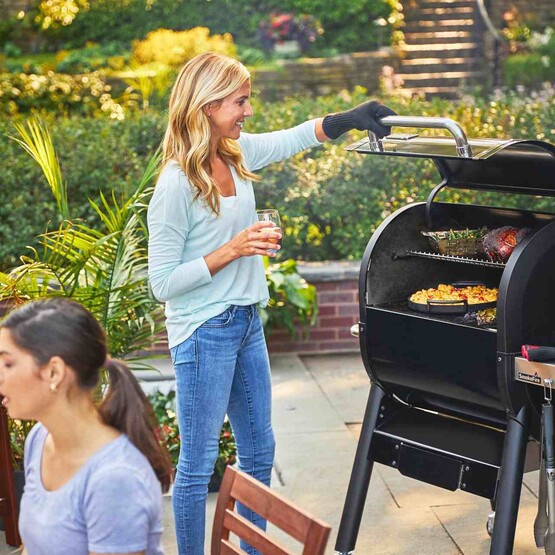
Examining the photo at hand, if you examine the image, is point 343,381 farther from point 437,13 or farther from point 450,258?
point 437,13

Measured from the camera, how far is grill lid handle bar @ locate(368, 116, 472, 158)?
327cm

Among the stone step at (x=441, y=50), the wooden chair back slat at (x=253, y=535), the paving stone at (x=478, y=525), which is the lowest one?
the paving stone at (x=478, y=525)

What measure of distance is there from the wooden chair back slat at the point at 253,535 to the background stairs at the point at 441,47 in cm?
1161

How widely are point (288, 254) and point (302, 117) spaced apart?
106 cm

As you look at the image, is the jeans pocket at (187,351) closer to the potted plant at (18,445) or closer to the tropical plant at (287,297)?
the potted plant at (18,445)

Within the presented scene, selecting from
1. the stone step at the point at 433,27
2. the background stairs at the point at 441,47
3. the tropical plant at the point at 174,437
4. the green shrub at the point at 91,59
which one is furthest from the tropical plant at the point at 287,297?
the stone step at the point at 433,27

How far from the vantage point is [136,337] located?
467 centimetres

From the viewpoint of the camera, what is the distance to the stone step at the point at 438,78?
14.2 m

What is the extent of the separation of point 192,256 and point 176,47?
1017cm

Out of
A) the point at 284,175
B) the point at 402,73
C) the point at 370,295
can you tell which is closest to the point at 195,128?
the point at 370,295

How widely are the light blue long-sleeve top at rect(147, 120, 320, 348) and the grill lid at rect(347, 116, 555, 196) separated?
20.6 inches

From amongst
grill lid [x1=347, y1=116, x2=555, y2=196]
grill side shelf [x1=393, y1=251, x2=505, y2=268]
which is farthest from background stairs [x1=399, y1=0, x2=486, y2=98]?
grill side shelf [x1=393, y1=251, x2=505, y2=268]

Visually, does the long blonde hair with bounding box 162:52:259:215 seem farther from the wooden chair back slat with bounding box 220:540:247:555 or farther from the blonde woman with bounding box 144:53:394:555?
the wooden chair back slat with bounding box 220:540:247:555

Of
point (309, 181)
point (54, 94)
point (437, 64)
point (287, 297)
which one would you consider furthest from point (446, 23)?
point (287, 297)
